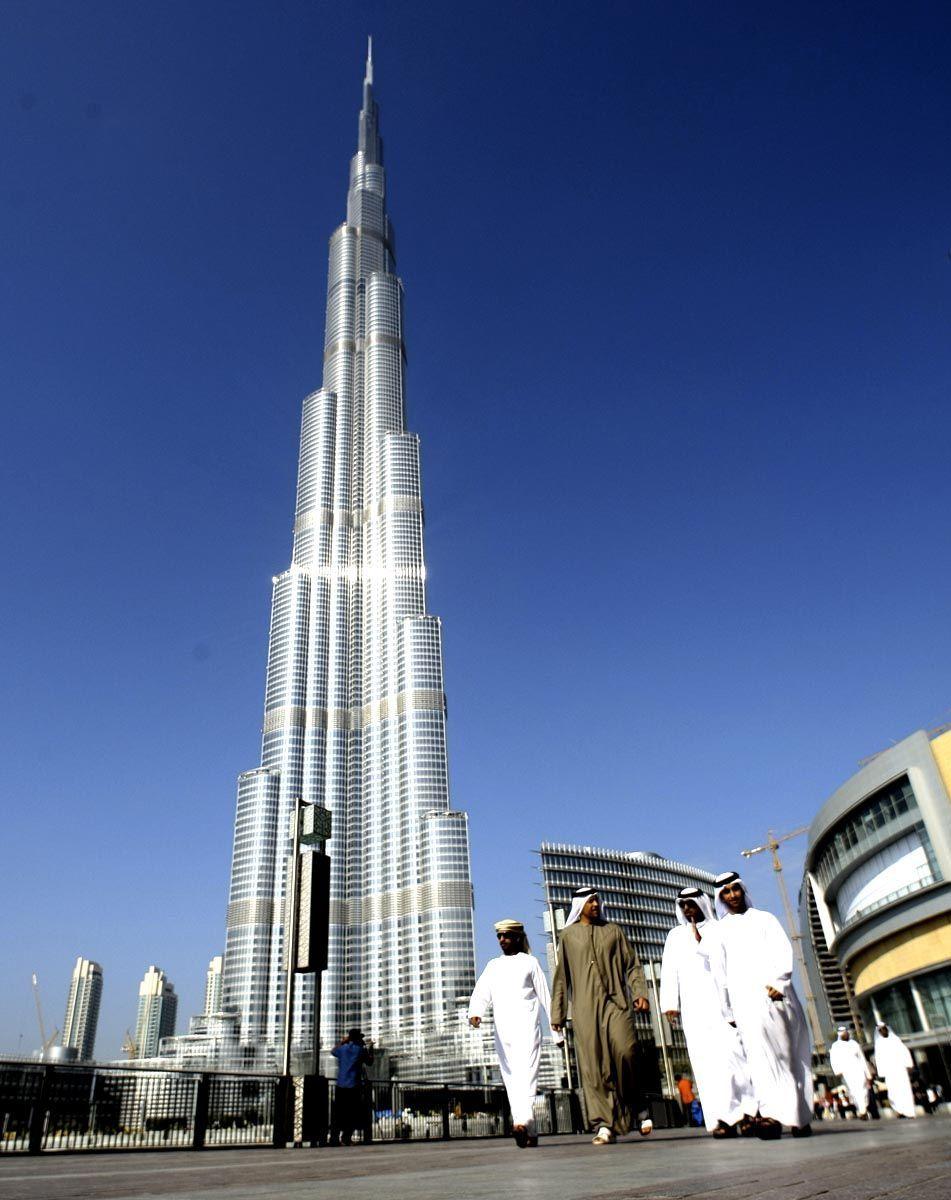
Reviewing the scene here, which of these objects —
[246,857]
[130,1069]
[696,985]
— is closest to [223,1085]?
[130,1069]

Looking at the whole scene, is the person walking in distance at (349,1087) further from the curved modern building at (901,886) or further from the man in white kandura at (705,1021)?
the curved modern building at (901,886)

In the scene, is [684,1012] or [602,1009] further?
[684,1012]

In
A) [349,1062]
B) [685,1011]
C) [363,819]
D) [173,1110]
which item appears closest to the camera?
[685,1011]

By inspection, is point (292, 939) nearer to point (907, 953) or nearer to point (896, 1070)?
point (896, 1070)

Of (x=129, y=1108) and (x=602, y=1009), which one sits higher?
(x=602, y=1009)

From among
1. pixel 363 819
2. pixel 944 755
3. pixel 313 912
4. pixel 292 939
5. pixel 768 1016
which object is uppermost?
pixel 363 819

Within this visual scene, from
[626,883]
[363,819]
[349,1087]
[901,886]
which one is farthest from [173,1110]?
[363,819]

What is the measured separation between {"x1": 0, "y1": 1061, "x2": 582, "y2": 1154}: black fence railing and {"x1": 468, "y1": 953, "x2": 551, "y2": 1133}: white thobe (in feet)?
16.5

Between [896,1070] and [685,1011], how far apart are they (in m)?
13.5

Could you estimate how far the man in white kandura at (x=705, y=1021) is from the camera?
7367 millimetres

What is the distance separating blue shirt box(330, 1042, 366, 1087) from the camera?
12727 mm

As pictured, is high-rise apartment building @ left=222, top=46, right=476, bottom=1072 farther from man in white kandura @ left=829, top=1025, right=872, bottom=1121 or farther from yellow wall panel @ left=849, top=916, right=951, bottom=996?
man in white kandura @ left=829, top=1025, right=872, bottom=1121

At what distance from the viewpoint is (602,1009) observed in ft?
24.5

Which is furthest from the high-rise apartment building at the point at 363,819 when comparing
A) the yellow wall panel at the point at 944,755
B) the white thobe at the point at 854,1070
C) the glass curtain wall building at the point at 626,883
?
the white thobe at the point at 854,1070
